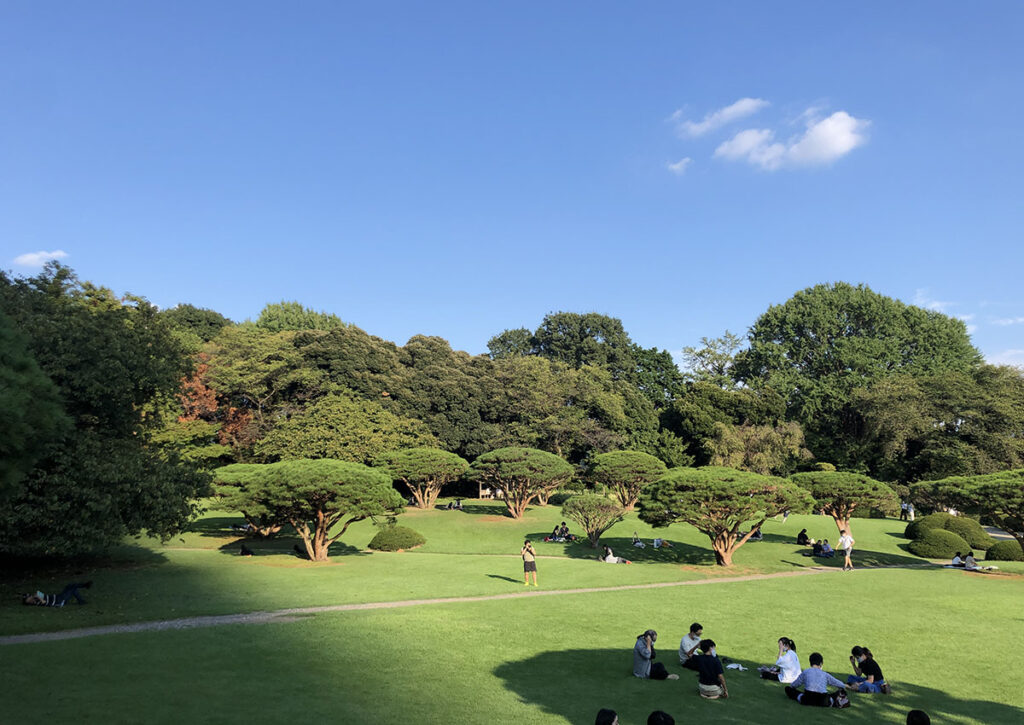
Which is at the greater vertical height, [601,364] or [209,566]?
[601,364]

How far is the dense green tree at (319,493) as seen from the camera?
3031cm

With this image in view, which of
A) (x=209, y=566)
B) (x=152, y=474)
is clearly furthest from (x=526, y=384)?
(x=152, y=474)

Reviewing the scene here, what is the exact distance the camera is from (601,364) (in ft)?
283

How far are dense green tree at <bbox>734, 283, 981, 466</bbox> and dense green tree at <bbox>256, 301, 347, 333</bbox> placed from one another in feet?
180

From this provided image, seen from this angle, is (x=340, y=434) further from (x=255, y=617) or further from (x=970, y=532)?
(x=970, y=532)

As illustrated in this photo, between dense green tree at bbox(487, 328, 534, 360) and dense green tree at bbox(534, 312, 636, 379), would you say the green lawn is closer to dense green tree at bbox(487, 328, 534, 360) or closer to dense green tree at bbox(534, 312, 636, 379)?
dense green tree at bbox(534, 312, 636, 379)

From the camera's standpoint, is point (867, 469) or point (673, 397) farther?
point (673, 397)

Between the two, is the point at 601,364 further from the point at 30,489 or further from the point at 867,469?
the point at 30,489

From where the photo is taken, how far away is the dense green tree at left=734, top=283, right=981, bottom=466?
7156cm

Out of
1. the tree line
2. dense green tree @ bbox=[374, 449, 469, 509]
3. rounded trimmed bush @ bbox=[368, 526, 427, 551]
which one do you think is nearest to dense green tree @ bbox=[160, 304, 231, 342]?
the tree line

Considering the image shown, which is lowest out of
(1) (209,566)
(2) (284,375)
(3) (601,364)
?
(1) (209,566)

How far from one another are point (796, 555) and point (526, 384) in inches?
1291

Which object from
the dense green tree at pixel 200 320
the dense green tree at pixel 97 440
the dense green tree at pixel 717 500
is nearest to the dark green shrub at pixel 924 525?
the dense green tree at pixel 717 500

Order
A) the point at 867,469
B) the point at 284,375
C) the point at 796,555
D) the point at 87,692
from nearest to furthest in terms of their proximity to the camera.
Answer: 1. the point at 87,692
2. the point at 796,555
3. the point at 284,375
4. the point at 867,469
